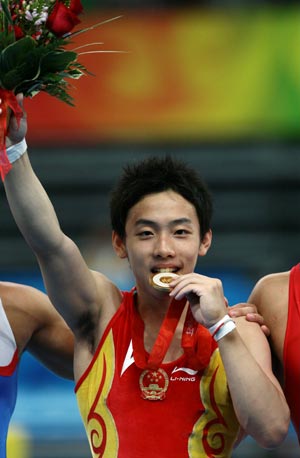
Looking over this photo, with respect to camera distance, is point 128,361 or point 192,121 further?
point 192,121

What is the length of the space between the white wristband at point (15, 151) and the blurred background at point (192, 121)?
16.9 ft

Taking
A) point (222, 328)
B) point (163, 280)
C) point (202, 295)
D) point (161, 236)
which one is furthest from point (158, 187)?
point (222, 328)

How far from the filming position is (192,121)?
9.28 m

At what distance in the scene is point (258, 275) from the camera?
923cm

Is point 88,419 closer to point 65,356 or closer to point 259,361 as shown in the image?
point 65,356

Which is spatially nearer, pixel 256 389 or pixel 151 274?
pixel 256 389

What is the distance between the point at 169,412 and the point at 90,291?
19.4 inches

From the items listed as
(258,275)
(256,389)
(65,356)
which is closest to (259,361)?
(256,389)

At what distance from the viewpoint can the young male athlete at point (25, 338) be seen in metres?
3.85

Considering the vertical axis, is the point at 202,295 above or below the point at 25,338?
above

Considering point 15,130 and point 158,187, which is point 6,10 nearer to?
point 15,130

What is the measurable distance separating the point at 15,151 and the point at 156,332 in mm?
846

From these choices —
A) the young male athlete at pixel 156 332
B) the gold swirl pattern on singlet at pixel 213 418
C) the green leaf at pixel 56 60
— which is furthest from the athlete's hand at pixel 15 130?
the gold swirl pattern on singlet at pixel 213 418

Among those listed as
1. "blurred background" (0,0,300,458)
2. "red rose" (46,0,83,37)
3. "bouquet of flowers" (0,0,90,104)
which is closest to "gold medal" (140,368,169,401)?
"bouquet of flowers" (0,0,90,104)
